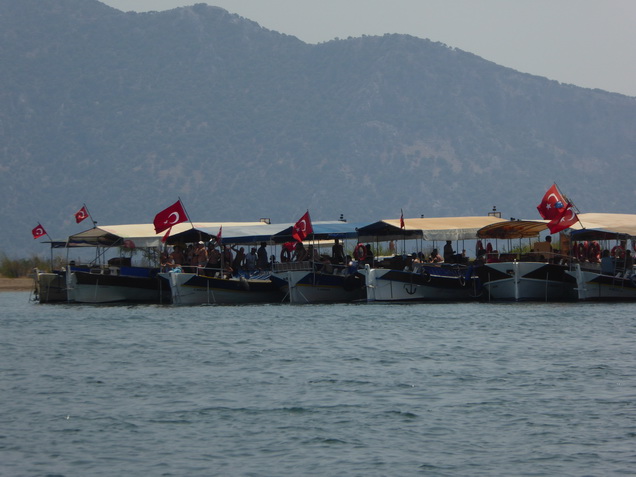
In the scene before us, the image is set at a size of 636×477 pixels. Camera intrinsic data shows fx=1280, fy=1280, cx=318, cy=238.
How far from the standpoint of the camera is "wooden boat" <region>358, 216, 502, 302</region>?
41.6m

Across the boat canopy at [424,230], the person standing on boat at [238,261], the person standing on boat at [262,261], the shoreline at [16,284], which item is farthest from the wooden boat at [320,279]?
the shoreline at [16,284]

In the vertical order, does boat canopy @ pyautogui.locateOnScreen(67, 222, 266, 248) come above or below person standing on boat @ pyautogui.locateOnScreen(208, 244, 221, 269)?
above

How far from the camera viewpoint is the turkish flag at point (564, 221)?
39375 millimetres

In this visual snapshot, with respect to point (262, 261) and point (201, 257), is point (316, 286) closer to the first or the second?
point (262, 261)

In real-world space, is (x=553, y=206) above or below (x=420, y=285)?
above

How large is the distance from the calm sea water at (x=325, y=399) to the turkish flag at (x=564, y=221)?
6.18 metres

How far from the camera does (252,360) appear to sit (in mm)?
25875

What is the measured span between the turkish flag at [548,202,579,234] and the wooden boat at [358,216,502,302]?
11.8 feet

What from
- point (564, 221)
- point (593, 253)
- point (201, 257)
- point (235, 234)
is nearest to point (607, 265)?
point (564, 221)

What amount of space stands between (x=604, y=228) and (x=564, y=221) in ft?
4.83

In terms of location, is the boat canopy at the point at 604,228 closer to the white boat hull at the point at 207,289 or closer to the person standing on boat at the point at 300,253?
the person standing on boat at the point at 300,253

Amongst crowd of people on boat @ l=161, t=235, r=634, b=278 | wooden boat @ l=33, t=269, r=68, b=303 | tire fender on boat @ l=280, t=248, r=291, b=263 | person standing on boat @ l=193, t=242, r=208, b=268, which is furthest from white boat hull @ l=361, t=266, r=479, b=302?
wooden boat @ l=33, t=269, r=68, b=303

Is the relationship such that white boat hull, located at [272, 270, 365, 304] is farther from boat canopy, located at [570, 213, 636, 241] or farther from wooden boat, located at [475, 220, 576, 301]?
boat canopy, located at [570, 213, 636, 241]

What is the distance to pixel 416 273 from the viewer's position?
41656 mm
